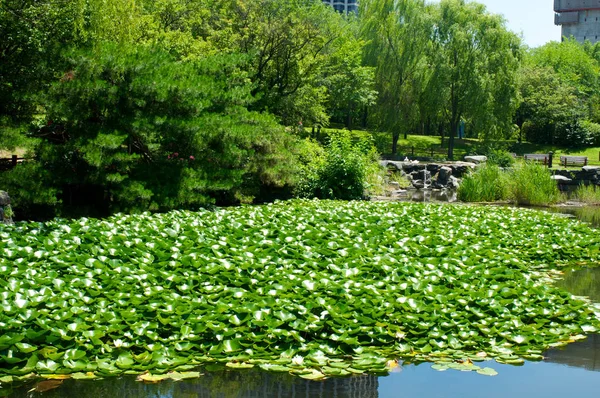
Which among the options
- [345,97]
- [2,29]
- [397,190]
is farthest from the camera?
[345,97]

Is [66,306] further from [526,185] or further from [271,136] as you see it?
[526,185]

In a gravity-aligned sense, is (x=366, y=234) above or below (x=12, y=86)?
below

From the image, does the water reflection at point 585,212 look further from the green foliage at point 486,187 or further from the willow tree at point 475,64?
the willow tree at point 475,64

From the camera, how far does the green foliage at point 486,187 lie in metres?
19.6

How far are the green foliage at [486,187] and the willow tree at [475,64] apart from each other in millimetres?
15909

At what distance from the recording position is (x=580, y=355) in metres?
6.02

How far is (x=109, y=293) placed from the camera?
251 inches

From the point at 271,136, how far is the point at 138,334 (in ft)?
34.0

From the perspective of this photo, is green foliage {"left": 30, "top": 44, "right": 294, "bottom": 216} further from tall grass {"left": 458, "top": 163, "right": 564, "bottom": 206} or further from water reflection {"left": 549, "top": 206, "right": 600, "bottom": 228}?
water reflection {"left": 549, "top": 206, "right": 600, "bottom": 228}

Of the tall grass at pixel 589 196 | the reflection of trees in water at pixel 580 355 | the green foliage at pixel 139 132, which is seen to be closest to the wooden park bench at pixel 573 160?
the tall grass at pixel 589 196

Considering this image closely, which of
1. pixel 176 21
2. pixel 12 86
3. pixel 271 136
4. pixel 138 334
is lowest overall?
pixel 138 334

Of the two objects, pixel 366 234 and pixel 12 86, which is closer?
pixel 366 234

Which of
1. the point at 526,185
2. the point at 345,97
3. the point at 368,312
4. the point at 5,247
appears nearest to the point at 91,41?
the point at 5,247

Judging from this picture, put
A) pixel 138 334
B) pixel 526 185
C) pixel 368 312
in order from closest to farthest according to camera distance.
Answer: pixel 138 334
pixel 368 312
pixel 526 185
